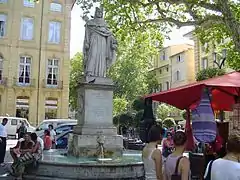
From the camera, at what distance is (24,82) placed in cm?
3694

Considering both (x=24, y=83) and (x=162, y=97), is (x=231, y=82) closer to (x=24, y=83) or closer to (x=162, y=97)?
(x=162, y=97)

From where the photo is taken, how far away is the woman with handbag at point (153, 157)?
4.65 m

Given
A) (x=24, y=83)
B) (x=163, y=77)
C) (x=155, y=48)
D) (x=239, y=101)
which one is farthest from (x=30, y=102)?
(x=239, y=101)

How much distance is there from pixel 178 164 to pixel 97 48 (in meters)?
7.62

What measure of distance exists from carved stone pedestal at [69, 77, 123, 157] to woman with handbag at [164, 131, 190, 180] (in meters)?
6.16

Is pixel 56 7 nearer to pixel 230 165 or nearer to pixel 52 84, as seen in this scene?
pixel 52 84

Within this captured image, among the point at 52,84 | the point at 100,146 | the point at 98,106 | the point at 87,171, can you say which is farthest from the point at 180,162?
the point at 52,84

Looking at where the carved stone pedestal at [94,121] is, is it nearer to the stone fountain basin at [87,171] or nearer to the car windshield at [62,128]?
the stone fountain basin at [87,171]

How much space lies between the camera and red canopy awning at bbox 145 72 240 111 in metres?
5.85

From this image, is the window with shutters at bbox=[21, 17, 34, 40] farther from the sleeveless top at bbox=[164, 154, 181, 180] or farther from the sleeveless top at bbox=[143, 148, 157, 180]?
the sleeveless top at bbox=[164, 154, 181, 180]

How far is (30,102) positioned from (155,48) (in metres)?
19.7

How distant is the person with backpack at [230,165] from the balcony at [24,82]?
3475 centimetres

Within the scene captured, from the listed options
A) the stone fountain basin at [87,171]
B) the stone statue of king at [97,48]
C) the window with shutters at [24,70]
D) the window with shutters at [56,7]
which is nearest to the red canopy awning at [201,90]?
the stone fountain basin at [87,171]

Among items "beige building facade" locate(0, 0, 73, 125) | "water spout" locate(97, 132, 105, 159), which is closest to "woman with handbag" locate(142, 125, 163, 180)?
"water spout" locate(97, 132, 105, 159)
